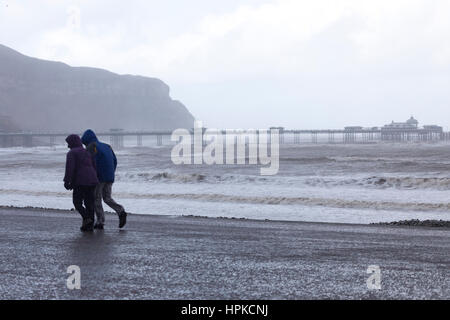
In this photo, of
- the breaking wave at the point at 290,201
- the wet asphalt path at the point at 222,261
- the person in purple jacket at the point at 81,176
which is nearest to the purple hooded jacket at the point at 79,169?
the person in purple jacket at the point at 81,176

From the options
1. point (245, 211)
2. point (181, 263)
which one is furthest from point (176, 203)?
point (181, 263)

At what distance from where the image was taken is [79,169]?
9273mm

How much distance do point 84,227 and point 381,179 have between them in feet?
63.0

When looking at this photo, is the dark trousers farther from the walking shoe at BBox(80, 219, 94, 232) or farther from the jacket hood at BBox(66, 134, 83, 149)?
the jacket hood at BBox(66, 134, 83, 149)

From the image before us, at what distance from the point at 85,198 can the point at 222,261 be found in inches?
129

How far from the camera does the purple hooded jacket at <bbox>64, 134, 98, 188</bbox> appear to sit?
923cm

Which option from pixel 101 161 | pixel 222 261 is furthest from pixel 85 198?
pixel 222 261

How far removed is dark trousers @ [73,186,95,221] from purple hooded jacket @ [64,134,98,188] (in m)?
0.12

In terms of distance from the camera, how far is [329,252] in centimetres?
767

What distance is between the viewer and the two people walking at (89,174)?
9250 mm

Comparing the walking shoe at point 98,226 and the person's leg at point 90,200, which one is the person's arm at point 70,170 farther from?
the walking shoe at point 98,226

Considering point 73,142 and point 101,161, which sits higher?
point 73,142

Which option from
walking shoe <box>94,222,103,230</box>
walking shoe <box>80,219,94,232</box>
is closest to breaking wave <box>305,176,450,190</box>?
walking shoe <box>94,222,103,230</box>

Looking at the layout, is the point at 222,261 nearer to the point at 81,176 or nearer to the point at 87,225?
the point at 81,176
